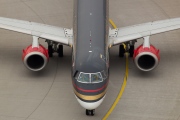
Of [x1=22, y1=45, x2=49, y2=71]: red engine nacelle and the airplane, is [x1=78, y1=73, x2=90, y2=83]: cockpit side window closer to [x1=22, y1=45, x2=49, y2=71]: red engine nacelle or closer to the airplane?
the airplane

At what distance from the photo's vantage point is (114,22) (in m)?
27.3

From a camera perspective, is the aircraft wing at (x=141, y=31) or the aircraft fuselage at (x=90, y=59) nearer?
the aircraft fuselage at (x=90, y=59)

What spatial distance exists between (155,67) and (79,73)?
17.5 ft

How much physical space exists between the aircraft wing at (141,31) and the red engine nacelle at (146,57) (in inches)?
34.2

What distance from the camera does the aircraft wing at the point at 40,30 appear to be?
22.3 m

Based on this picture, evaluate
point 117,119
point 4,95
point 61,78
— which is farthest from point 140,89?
point 4,95

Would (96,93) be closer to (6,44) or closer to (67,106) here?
(67,106)

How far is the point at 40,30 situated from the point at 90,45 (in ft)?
15.3

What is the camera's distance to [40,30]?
2280 cm

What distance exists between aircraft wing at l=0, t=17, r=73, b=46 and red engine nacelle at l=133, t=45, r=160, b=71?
345 centimetres

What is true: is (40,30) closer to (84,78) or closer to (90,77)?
(84,78)

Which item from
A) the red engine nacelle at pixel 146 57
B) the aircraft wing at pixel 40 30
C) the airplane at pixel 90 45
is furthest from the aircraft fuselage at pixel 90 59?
the red engine nacelle at pixel 146 57

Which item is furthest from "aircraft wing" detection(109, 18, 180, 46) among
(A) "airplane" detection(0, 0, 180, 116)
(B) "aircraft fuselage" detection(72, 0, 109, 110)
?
(B) "aircraft fuselage" detection(72, 0, 109, 110)

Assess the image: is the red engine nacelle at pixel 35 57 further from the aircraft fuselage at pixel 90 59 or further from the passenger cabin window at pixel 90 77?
the passenger cabin window at pixel 90 77
